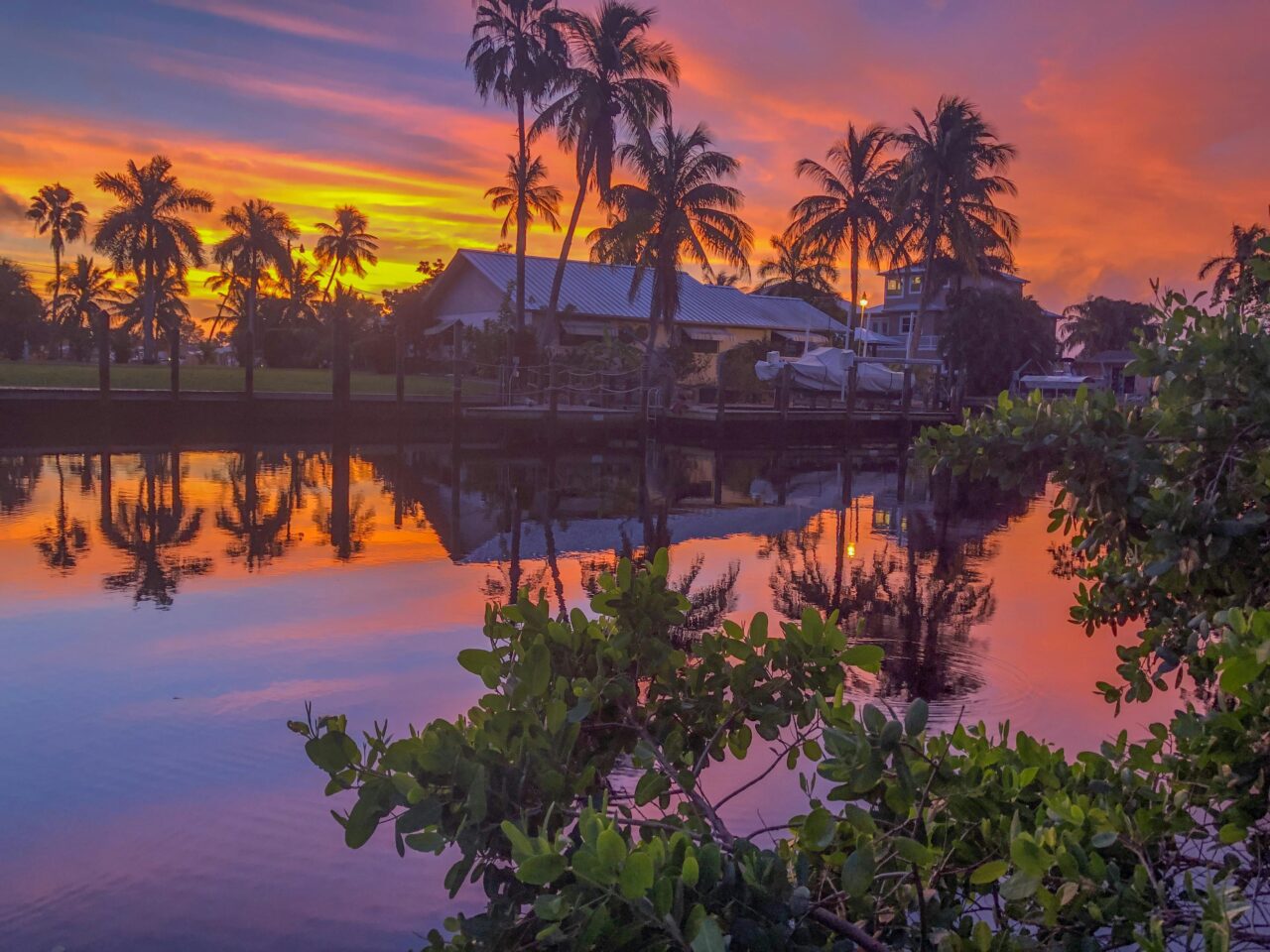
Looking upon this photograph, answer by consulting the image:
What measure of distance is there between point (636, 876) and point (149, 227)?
190ft

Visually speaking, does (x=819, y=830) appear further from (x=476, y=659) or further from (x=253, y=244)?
(x=253, y=244)

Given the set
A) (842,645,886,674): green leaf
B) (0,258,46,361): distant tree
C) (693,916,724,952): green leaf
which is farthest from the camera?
(0,258,46,361): distant tree

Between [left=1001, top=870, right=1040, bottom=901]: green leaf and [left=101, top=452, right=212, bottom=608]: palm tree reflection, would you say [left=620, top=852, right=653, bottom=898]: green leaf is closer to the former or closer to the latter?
[left=1001, top=870, right=1040, bottom=901]: green leaf

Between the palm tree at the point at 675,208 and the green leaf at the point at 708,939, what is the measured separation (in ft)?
104

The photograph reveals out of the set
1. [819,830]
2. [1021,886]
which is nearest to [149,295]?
[819,830]

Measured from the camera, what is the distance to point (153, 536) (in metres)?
13.0

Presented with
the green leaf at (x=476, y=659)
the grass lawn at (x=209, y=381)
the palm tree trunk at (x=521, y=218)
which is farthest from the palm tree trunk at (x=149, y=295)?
the green leaf at (x=476, y=659)

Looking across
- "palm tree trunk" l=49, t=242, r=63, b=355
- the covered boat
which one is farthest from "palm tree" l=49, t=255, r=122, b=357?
the covered boat

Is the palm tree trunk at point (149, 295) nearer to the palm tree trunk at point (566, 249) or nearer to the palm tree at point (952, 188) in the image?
the palm tree trunk at point (566, 249)

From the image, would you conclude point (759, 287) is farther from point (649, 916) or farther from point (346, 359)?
point (649, 916)

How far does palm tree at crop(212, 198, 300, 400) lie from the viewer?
61.8 meters

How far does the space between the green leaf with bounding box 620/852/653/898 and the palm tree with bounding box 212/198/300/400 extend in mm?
63977

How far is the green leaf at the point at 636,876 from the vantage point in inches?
55.1

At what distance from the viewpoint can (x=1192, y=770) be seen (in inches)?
85.4
